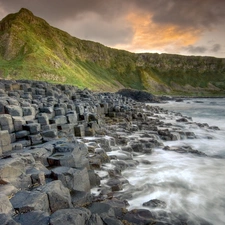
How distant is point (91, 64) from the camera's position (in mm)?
126250

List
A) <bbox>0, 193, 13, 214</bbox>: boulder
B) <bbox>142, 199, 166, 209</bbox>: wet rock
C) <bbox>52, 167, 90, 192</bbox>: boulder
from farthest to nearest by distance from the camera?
<bbox>142, 199, 166, 209</bbox>: wet rock < <bbox>52, 167, 90, 192</bbox>: boulder < <bbox>0, 193, 13, 214</bbox>: boulder

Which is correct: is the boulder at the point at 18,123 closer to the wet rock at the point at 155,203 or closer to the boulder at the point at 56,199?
the boulder at the point at 56,199

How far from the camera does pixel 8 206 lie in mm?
A: 3717

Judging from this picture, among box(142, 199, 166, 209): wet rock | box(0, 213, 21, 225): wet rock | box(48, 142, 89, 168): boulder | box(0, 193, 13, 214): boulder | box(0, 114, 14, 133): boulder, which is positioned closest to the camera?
box(0, 213, 21, 225): wet rock

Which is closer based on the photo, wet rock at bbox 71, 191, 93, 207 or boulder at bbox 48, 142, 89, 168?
wet rock at bbox 71, 191, 93, 207

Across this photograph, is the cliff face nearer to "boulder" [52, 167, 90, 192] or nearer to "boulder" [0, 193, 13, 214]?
"boulder" [52, 167, 90, 192]

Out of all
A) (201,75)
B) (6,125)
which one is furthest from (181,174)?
(201,75)

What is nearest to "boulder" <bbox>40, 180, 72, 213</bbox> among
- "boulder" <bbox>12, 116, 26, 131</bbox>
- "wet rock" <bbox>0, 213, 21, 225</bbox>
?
"wet rock" <bbox>0, 213, 21, 225</bbox>

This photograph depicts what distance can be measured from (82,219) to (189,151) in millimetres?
8125

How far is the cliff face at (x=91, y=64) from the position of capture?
70.8 metres

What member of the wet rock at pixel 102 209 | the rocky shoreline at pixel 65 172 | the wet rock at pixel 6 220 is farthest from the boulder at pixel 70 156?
the wet rock at pixel 6 220

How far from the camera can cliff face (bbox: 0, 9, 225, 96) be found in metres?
70.8

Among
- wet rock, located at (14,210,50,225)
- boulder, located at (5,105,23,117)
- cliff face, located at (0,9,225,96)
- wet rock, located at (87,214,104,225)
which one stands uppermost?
cliff face, located at (0,9,225,96)

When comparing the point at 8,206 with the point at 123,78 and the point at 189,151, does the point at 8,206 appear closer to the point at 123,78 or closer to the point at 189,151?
the point at 189,151
